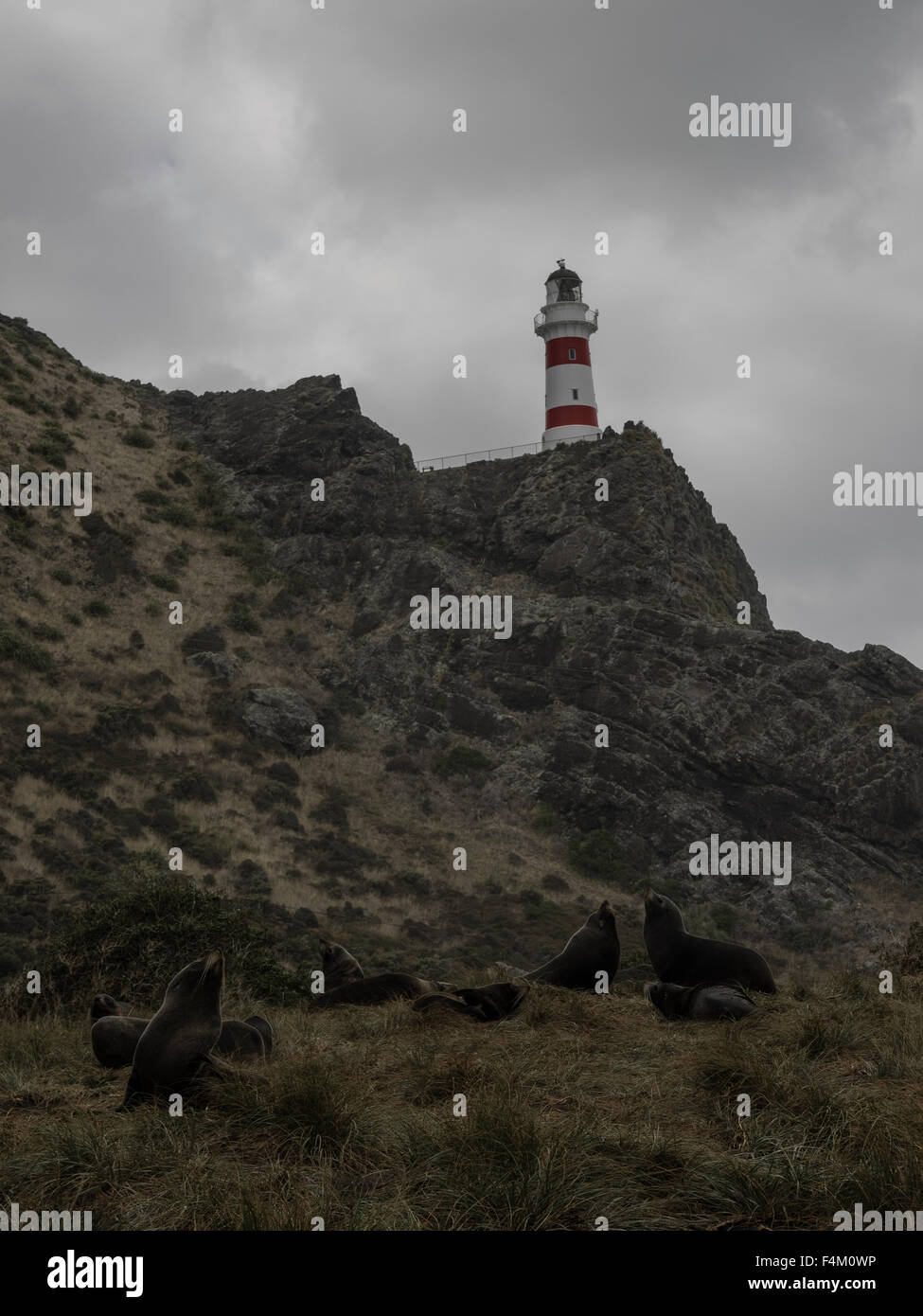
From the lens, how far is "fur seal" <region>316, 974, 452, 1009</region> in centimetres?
1212

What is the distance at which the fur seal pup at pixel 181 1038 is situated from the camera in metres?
6.99

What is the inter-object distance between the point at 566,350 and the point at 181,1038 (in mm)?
59655

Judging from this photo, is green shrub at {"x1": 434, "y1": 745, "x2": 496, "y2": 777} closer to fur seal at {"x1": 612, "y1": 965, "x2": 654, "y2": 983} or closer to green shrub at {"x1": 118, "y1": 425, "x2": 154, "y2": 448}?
fur seal at {"x1": 612, "y1": 965, "x2": 654, "y2": 983}

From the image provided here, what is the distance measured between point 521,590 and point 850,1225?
51.5 metres

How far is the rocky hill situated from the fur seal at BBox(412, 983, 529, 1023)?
60.9ft

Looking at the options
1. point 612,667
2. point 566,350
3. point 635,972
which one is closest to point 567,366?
point 566,350

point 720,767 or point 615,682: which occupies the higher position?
point 615,682

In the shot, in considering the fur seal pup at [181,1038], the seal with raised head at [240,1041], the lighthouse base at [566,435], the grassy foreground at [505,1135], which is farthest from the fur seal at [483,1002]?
the lighthouse base at [566,435]

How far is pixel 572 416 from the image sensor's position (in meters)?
63.3

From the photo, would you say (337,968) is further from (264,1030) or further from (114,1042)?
(114,1042)

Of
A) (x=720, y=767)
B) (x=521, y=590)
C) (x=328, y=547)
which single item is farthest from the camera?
(x=328, y=547)

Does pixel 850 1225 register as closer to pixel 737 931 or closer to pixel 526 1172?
pixel 526 1172

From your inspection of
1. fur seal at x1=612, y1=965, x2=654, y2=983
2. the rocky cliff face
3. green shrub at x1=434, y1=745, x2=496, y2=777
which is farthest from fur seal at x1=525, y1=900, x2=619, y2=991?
green shrub at x1=434, y1=745, x2=496, y2=777
